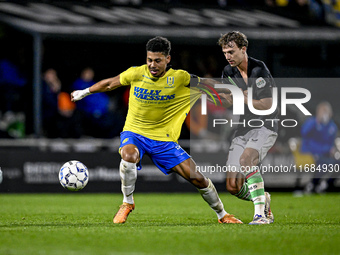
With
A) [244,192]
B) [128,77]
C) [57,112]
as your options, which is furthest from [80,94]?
[57,112]

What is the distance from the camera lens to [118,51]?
18.7 m

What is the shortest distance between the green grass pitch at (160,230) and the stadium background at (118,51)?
8.46 ft

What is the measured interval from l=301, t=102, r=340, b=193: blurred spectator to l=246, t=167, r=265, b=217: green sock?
7729mm

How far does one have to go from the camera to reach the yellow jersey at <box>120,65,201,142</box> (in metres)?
8.27

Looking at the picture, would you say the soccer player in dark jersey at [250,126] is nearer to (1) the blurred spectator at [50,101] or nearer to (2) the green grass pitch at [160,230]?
(2) the green grass pitch at [160,230]

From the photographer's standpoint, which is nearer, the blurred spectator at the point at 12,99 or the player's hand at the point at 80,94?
the player's hand at the point at 80,94

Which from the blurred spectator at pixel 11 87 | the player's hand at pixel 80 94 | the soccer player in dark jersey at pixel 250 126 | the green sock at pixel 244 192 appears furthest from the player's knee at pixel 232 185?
the blurred spectator at pixel 11 87

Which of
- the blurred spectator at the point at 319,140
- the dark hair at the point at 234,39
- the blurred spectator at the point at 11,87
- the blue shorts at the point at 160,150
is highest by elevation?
the dark hair at the point at 234,39

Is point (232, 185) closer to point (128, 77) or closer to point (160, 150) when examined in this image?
point (160, 150)

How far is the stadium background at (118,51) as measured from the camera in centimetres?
1477

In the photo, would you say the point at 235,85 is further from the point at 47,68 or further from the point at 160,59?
the point at 47,68

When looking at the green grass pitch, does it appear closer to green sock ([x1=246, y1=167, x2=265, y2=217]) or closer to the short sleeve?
green sock ([x1=246, y1=167, x2=265, y2=217])

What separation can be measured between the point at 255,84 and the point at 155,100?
1.20 m

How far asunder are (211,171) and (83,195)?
2.86 m
